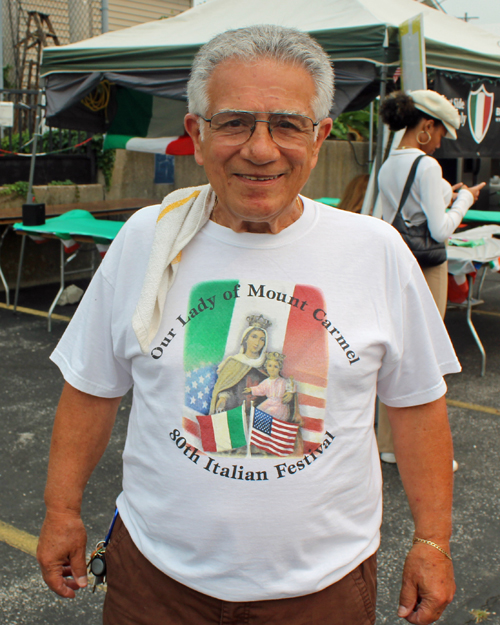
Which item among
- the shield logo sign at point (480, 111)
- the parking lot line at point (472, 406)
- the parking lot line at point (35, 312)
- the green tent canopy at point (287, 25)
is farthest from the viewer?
the parking lot line at point (35, 312)

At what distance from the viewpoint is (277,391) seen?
1379 millimetres

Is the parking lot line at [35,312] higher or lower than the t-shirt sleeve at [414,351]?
lower

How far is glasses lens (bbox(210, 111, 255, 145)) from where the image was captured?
137cm

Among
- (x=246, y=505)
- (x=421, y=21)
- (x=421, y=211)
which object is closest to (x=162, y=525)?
(x=246, y=505)

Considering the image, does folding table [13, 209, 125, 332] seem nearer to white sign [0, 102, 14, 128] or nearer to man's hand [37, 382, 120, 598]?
white sign [0, 102, 14, 128]

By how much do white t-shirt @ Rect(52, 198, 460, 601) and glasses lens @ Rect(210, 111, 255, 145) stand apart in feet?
Result: 0.65

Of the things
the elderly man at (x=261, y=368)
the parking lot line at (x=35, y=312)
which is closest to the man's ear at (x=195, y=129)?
the elderly man at (x=261, y=368)

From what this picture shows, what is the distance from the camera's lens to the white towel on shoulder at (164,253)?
1.38 meters

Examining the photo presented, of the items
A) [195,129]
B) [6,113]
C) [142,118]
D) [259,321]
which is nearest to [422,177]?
[195,129]

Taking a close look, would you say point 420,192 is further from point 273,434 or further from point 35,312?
point 35,312

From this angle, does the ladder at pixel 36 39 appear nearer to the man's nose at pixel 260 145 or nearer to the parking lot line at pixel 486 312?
the parking lot line at pixel 486 312

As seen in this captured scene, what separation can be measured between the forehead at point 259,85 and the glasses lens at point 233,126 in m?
0.01

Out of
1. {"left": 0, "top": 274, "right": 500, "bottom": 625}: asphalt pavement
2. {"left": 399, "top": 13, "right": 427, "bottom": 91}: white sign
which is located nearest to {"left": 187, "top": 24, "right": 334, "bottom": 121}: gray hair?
{"left": 0, "top": 274, "right": 500, "bottom": 625}: asphalt pavement

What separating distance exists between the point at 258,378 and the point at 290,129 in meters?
0.53
